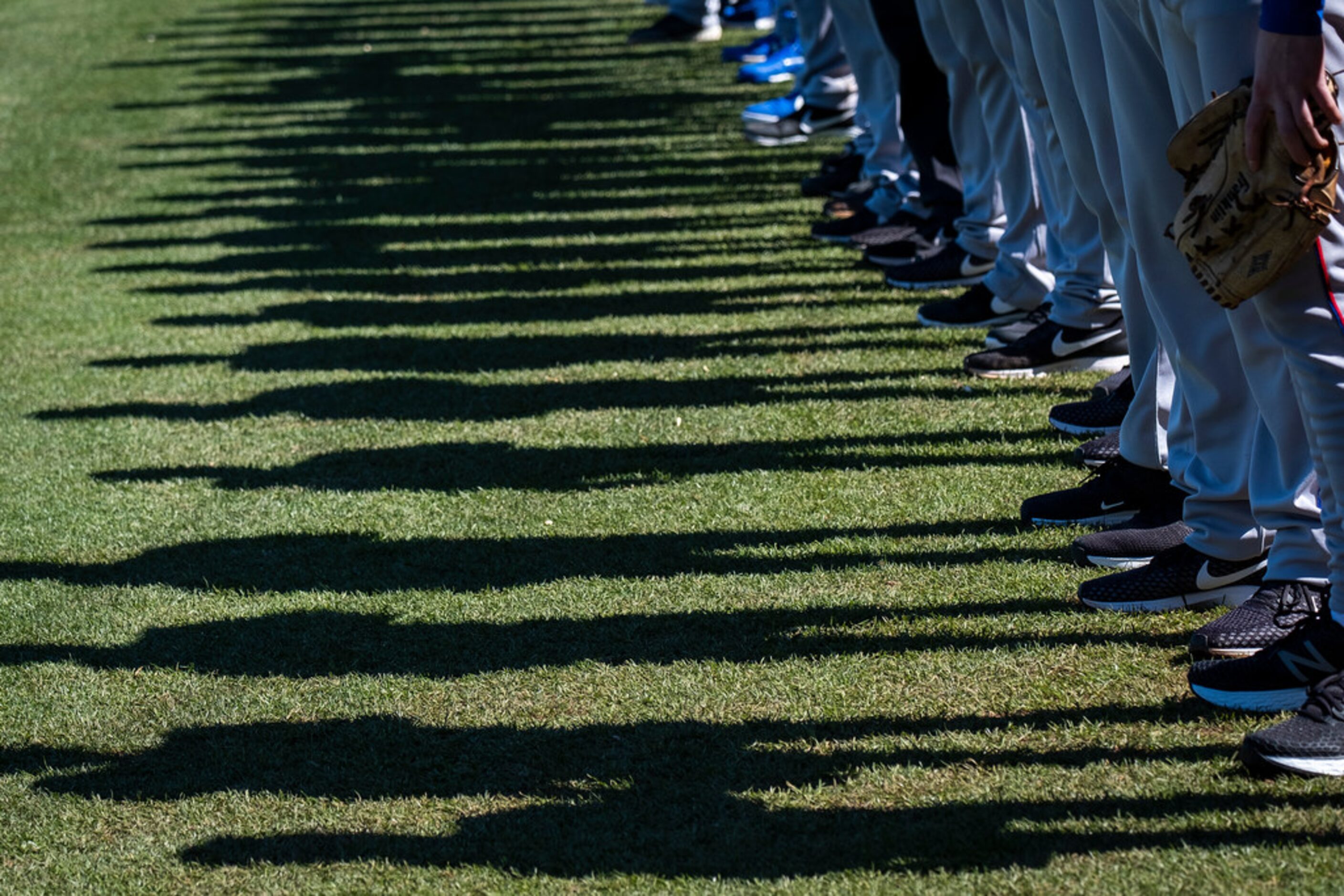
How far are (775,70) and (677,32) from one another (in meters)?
2.72

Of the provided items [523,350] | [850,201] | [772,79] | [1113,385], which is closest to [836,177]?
[850,201]

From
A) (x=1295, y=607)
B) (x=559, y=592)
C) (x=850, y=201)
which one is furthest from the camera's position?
(x=850, y=201)

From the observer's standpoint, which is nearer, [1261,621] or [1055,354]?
[1261,621]

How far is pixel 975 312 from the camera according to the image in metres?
5.61

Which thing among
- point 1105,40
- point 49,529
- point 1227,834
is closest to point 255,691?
point 49,529

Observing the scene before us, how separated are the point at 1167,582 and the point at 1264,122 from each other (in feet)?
3.68

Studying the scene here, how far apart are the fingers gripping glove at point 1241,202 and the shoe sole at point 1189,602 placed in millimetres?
811

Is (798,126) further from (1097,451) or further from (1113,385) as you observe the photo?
(1097,451)

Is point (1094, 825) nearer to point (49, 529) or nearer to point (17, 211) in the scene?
point (49, 529)

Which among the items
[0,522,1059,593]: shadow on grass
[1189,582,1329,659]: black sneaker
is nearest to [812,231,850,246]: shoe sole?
[0,522,1059,593]: shadow on grass

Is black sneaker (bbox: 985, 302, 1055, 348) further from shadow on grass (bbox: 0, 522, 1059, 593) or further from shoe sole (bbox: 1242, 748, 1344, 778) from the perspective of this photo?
shoe sole (bbox: 1242, 748, 1344, 778)

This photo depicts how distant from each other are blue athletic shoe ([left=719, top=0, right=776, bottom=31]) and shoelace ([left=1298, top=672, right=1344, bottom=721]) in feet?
37.5

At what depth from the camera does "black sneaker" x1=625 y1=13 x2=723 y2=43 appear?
13531mm

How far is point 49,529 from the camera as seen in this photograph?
176 inches
